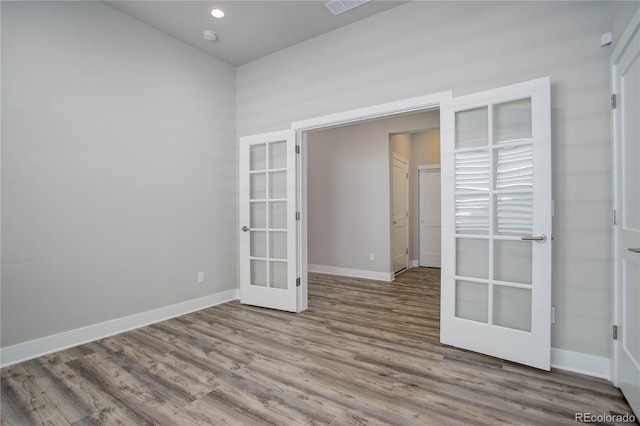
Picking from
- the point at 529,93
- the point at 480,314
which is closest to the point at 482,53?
the point at 529,93

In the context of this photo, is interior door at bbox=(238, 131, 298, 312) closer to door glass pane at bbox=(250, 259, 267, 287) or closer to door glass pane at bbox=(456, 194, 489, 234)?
door glass pane at bbox=(250, 259, 267, 287)

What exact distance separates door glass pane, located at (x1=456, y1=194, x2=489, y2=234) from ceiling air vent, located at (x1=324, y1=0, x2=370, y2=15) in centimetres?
201

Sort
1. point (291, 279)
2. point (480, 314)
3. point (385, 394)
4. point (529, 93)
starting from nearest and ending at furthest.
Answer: point (385, 394) → point (529, 93) → point (480, 314) → point (291, 279)

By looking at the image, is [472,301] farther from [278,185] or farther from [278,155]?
[278,155]

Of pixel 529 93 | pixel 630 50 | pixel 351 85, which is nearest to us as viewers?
pixel 630 50

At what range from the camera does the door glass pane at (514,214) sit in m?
2.22

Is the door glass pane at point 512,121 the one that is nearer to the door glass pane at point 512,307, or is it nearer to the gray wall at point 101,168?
the door glass pane at point 512,307

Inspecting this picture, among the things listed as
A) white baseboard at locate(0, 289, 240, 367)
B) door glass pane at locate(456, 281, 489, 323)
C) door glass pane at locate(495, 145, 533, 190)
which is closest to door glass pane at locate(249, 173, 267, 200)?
white baseboard at locate(0, 289, 240, 367)

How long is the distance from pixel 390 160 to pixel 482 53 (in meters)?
2.68

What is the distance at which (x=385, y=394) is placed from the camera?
73.2 inches

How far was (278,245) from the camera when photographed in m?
3.62

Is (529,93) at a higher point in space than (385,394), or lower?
higher

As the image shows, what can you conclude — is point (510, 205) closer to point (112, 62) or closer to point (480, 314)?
point (480, 314)

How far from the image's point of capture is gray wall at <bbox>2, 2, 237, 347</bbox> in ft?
7.79
